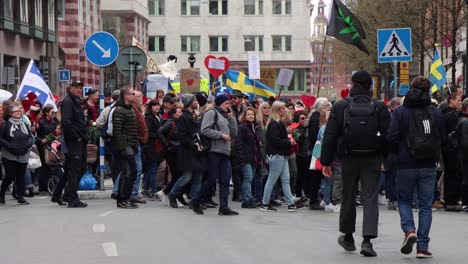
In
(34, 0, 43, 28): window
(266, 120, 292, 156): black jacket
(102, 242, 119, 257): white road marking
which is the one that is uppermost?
(34, 0, 43, 28): window

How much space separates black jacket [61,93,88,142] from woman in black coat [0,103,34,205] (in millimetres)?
1557

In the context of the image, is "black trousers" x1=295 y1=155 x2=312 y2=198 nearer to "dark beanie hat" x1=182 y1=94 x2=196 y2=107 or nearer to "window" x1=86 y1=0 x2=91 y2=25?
"dark beanie hat" x1=182 y1=94 x2=196 y2=107

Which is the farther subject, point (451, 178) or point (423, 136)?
point (451, 178)

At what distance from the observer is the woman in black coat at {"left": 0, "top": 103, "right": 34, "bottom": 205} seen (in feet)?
63.2

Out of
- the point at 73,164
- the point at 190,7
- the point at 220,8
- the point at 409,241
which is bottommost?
the point at 409,241

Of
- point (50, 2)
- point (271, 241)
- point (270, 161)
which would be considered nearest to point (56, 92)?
point (50, 2)

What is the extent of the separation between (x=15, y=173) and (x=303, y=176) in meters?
5.09

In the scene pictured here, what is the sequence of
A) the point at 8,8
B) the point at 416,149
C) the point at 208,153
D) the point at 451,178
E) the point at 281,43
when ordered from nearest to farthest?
the point at 416,149 → the point at 208,153 → the point at 451,178 → the point at 8,8 → the point at 281,43

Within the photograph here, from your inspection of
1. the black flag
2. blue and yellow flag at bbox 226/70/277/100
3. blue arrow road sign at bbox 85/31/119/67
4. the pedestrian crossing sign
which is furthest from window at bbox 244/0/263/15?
the pedestrian crossing sign

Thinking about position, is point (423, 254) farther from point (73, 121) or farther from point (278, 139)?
point (73, 121)

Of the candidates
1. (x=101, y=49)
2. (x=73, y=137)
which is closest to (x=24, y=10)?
(x=101, y=49)

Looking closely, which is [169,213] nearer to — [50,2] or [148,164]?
[148,164]

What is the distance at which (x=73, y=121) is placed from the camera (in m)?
17.9

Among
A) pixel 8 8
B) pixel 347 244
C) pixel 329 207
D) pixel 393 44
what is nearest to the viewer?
pixel 347 244
